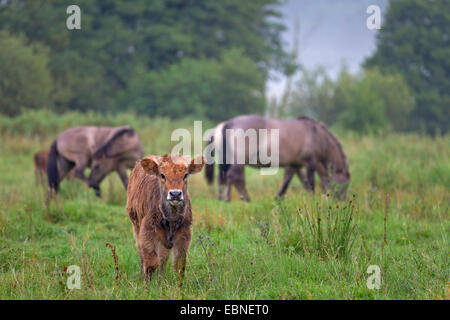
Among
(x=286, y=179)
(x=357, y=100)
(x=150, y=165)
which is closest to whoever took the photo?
(x=150, y=165)

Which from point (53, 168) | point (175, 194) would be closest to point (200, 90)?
point (53, 168)

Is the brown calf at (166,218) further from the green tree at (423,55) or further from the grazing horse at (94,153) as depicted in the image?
the green tree at (423,55)

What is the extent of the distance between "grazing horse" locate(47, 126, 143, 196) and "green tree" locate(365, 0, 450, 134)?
97.0 feet

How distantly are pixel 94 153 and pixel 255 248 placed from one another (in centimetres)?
651

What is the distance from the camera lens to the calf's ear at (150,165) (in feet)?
15.3

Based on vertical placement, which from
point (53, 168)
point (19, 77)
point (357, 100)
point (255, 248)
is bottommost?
point (255, 248)

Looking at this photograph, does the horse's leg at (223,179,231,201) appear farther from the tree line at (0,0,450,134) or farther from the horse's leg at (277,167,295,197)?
the tree line at (0,0,450,134)

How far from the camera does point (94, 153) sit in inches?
430

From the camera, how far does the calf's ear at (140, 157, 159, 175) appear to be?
4.67 meters

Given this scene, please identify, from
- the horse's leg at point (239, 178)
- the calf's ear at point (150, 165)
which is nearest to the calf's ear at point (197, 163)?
the calf's ear at point (150, 165)

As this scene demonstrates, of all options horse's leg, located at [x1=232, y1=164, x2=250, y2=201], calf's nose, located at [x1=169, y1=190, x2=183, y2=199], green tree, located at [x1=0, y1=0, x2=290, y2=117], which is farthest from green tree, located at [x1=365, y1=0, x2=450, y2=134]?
calf's nose, located at [x1=169, y1=190, x2=183, y2=199]

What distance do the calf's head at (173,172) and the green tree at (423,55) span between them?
1352 inches

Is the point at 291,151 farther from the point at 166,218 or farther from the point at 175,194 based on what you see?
the point at 175,194

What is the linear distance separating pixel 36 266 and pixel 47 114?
58.7 ft
